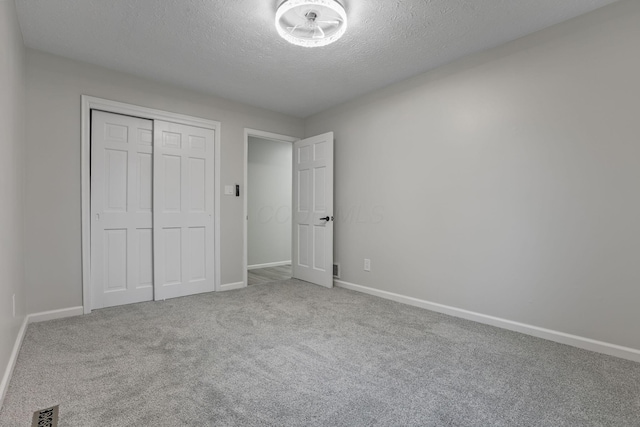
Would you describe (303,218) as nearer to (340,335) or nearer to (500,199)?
(340,335)

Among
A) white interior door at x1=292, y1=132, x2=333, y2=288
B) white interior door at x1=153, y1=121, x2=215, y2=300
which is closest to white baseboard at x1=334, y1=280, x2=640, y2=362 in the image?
white interior door at x1=292, y1=132, x2=333, y2=288

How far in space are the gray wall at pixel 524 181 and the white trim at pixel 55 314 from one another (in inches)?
119

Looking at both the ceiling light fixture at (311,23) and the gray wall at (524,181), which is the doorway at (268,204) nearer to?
the gray wall at (524,181)

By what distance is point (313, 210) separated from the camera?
4402 mm

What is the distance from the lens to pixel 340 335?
101 inches

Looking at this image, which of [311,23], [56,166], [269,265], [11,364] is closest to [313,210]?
[269,265]

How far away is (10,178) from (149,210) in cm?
151

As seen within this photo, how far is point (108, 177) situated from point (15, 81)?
1173 mm

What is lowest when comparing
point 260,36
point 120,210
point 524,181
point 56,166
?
point 120,210

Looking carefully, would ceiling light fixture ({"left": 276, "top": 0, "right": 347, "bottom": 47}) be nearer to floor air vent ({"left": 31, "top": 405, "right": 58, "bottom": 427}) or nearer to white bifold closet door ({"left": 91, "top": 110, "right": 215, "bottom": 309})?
white bifold closet door ({"left": 91, "top": 110, "right": 215, "bottom": 309})

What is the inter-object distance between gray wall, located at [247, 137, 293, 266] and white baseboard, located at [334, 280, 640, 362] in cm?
285

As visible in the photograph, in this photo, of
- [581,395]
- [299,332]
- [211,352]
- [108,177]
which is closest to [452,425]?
[581,395]

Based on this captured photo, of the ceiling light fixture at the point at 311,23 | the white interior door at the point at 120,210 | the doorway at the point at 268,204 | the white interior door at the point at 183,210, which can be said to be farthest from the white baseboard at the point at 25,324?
the doorway at the point at 268,204

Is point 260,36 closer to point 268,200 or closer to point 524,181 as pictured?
point 524,181
